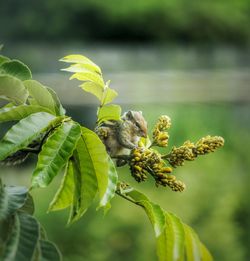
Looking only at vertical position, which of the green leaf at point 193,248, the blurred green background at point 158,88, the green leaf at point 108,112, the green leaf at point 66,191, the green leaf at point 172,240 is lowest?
the blurred green background at point 158,88

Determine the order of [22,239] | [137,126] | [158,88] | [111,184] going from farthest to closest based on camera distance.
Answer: [158,88] < [137,126] < [111,184] < [22,239]

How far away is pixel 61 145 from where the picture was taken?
1.19 meters

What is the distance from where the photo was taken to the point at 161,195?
471cm

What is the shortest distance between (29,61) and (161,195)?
552 centimetres

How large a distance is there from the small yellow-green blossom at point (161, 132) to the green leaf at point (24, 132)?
0.20 meters

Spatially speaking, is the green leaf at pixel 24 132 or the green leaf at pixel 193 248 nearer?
the green leaf at pixel 24 132

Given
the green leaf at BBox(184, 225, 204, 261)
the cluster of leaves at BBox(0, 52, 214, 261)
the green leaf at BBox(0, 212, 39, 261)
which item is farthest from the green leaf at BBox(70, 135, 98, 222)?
the green leaf at BBox(184, 225, 204, 261)

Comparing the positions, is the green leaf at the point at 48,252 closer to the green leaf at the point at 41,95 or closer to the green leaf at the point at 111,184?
the green leaf at the point at 111,184

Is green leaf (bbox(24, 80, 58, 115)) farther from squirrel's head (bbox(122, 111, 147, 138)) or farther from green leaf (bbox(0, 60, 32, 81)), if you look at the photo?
squirrel's head (bbox(122, 111, 147, 138))

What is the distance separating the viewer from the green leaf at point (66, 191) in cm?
125

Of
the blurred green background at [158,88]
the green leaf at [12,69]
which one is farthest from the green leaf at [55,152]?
the blurred green background at [158,88]

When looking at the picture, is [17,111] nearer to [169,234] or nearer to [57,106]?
[57,106]

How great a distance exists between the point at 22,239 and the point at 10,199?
0.07 meters

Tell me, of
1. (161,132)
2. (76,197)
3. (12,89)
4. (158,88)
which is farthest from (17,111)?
(158,88)
